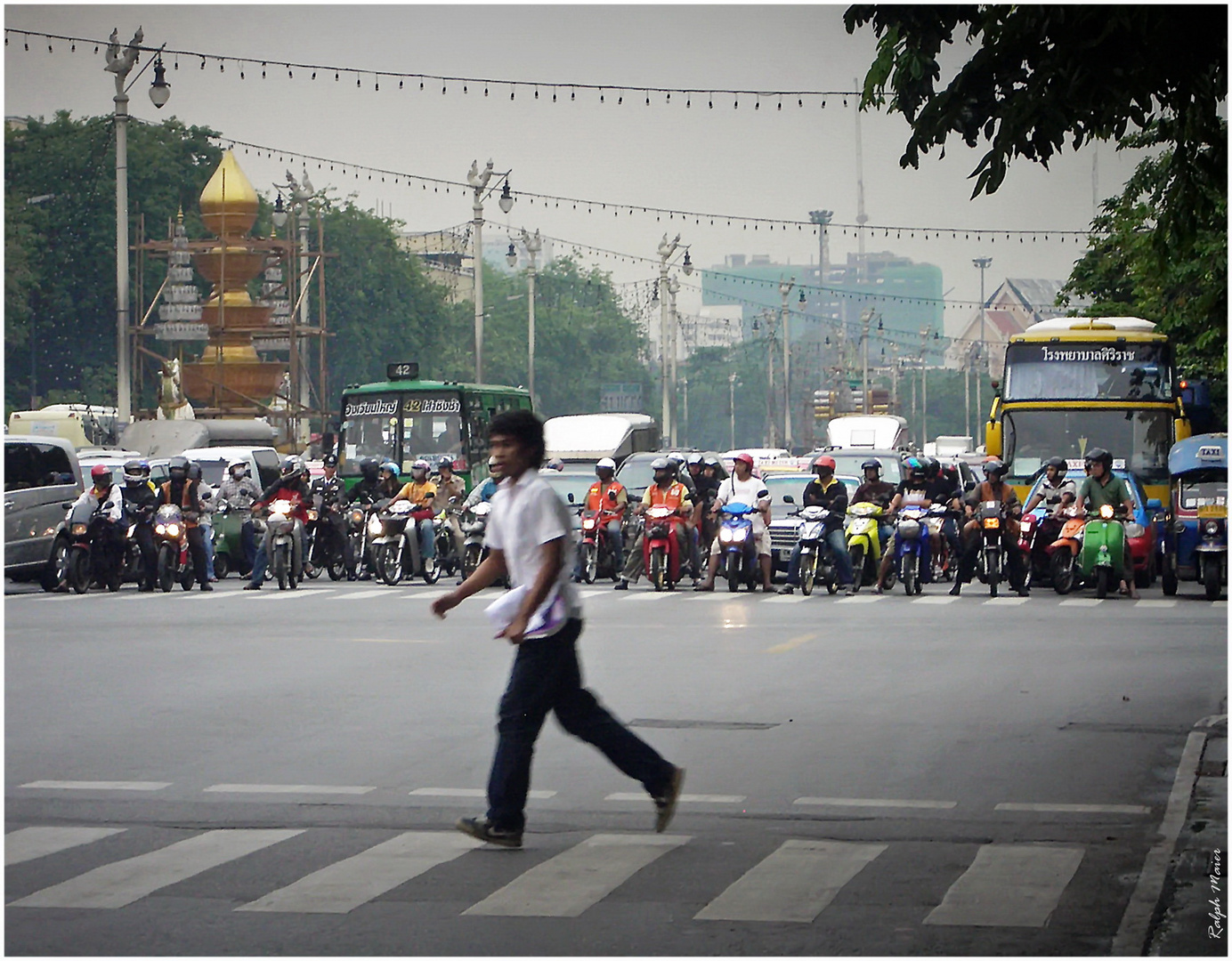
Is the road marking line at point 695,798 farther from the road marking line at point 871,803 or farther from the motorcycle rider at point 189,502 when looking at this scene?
the motorcycle rider at point 189,502

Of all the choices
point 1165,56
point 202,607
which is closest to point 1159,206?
point 1165,56

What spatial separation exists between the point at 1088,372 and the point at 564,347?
72.4m

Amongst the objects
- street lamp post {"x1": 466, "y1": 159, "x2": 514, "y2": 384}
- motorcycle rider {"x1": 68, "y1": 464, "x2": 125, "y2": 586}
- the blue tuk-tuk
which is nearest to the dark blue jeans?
the blue tuk-tuk

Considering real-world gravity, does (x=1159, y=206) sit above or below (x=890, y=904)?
above

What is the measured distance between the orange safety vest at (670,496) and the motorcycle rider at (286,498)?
4.23 metres

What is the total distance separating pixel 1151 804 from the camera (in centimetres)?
941

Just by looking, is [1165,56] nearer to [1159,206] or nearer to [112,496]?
[1159,206]

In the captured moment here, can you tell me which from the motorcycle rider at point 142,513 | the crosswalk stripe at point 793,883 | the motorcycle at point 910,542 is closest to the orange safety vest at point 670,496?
the motorcycle at point 910,542

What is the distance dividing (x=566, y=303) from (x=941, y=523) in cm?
8333

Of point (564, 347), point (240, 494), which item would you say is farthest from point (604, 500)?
point (564, 347)

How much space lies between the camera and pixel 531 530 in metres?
8.40

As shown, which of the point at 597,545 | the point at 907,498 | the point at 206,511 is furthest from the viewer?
the point at 597,545

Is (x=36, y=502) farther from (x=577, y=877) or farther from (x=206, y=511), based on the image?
(x=577, y=877)

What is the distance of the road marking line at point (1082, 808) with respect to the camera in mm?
9211
